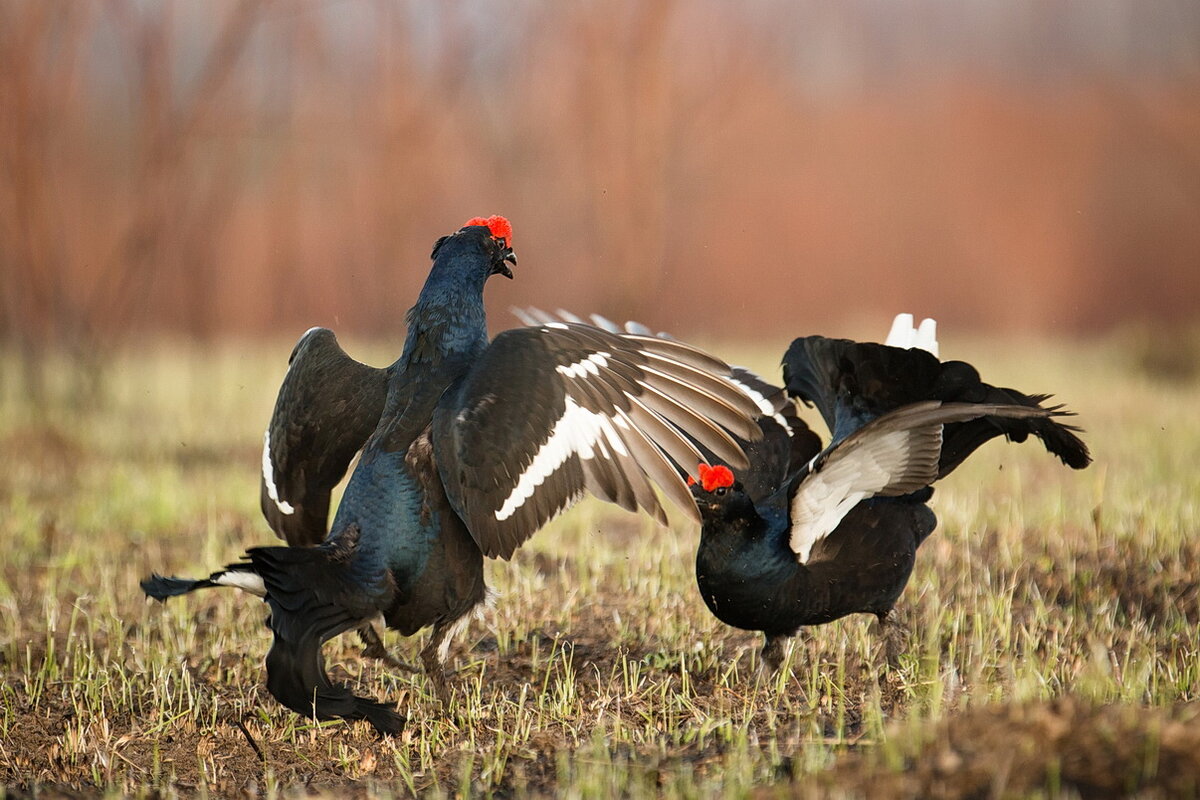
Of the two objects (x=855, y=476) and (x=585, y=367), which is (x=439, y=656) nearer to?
(x=585, y=367)

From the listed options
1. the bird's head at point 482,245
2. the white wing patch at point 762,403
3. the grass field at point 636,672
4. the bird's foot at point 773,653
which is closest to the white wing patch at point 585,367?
the white wing patch at point 762,403

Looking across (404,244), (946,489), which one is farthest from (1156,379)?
(404,244)

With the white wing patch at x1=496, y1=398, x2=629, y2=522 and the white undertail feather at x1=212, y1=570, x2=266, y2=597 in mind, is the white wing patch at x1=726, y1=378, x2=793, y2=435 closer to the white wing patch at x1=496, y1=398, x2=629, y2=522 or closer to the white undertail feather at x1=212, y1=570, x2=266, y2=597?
the white wing patch at x1=496, y1=398, x2=629, y2=522

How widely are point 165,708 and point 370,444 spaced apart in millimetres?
934

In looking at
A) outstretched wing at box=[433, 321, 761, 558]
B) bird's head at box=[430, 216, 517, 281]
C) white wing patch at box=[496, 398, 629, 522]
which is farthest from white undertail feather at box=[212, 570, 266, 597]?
bird's head at box=[430, 216, 517, 281]

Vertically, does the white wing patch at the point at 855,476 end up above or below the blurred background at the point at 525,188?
below

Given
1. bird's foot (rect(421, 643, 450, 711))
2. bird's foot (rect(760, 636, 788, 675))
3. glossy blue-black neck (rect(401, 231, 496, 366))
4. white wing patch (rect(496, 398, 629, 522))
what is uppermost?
glossy blue-black neck (rect(401, 231, 496, 366))

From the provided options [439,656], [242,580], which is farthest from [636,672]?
[242,580]

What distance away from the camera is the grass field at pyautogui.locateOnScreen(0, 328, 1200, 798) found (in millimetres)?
2568

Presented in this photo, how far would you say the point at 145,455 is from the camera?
7547 millimetres

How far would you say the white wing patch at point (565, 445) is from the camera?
3.29 metres

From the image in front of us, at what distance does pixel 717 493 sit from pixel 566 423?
46cm

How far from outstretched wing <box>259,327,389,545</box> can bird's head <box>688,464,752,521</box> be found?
1.00m

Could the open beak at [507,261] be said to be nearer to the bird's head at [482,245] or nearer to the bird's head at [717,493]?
the bird's head at [482,245]
